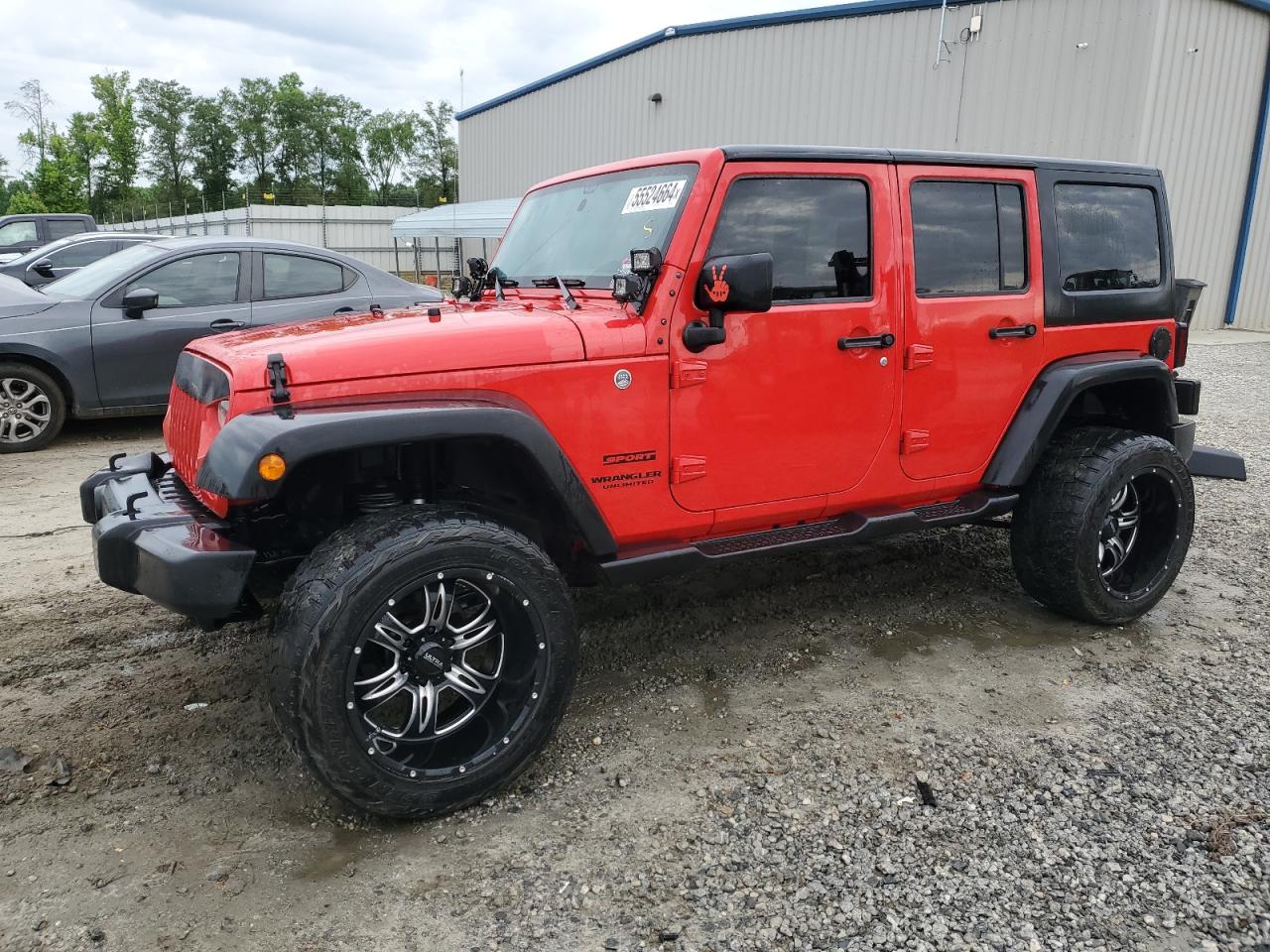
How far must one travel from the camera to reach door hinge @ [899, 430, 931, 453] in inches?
141

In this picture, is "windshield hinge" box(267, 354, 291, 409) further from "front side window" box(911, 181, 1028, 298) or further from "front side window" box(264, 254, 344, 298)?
"front side window" box(264, 254, 344, 298)

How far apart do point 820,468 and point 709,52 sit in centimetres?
1768

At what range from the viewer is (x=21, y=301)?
6.79 metres

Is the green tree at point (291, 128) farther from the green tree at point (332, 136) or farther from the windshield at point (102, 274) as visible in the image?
the windshield at point (102, 274)

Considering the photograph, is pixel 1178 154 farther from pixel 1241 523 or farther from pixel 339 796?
pixel 339 796

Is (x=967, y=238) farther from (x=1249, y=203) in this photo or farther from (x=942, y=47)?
(x=1249, y=203)

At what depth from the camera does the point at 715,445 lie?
3162 mm

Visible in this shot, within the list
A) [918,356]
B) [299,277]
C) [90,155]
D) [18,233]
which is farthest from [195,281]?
[90,155]

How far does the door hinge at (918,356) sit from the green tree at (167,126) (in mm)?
79924

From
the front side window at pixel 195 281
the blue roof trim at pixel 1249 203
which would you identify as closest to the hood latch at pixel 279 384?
the front side window at pixel 195 281

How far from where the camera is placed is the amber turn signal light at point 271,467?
7.73 feet

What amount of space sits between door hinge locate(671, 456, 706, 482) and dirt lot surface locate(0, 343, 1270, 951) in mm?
896

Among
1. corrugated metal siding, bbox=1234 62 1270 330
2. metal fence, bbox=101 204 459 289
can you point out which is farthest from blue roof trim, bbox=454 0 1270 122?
metal fence, bbox=101 204 459 289

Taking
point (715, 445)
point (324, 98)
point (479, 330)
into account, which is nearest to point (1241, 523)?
point (715, 445)
